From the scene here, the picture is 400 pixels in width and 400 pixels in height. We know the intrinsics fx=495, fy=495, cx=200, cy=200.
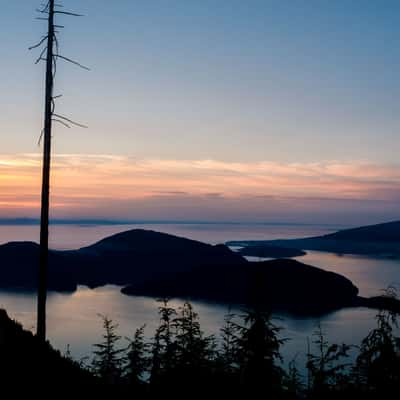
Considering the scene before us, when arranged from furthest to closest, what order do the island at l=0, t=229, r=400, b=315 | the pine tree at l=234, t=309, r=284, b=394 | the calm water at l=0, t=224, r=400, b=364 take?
the island at l=0, t=229, r=400, b=315
the calm water at l=0, t=224, r=400, b=364
the pine tree at l=234, t=309, r=284, b=394

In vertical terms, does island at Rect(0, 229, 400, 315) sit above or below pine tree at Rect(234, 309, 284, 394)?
below

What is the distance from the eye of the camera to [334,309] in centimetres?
10662

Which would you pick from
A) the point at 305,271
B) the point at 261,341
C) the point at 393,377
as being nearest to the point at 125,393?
the point at 261,341

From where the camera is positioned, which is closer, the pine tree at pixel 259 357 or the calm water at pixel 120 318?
the pine tree at pixel 259 357

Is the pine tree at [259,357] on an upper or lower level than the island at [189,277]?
upper

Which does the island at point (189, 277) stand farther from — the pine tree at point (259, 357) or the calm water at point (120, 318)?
the pine tree at point (259, 357)

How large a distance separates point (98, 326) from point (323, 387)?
66584 mm

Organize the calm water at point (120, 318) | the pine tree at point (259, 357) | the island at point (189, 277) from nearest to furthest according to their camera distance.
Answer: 1. the pine tree at point (259, 357)
2. the calm water at point (120, 318)
3. the island at point (189, 277)

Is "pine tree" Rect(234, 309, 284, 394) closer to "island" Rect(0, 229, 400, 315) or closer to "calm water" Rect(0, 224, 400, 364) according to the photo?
"calm water" Rect(0, 224, 400, 364)

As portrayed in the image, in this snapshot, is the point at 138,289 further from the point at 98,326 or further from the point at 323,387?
the point at 323,387

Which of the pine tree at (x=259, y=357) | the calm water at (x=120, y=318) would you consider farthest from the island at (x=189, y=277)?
the pine tree at (x=259, y=357)

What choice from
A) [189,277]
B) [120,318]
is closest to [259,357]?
[120,318]

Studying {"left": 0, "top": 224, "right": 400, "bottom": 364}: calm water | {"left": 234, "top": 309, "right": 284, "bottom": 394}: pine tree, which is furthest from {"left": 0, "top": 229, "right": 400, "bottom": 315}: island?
{"left": 234, "top": 309, "right": 284, "bottom": 394}: pine tree

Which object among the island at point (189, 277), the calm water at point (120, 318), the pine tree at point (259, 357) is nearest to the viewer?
the pine tree at point (259, 357)
